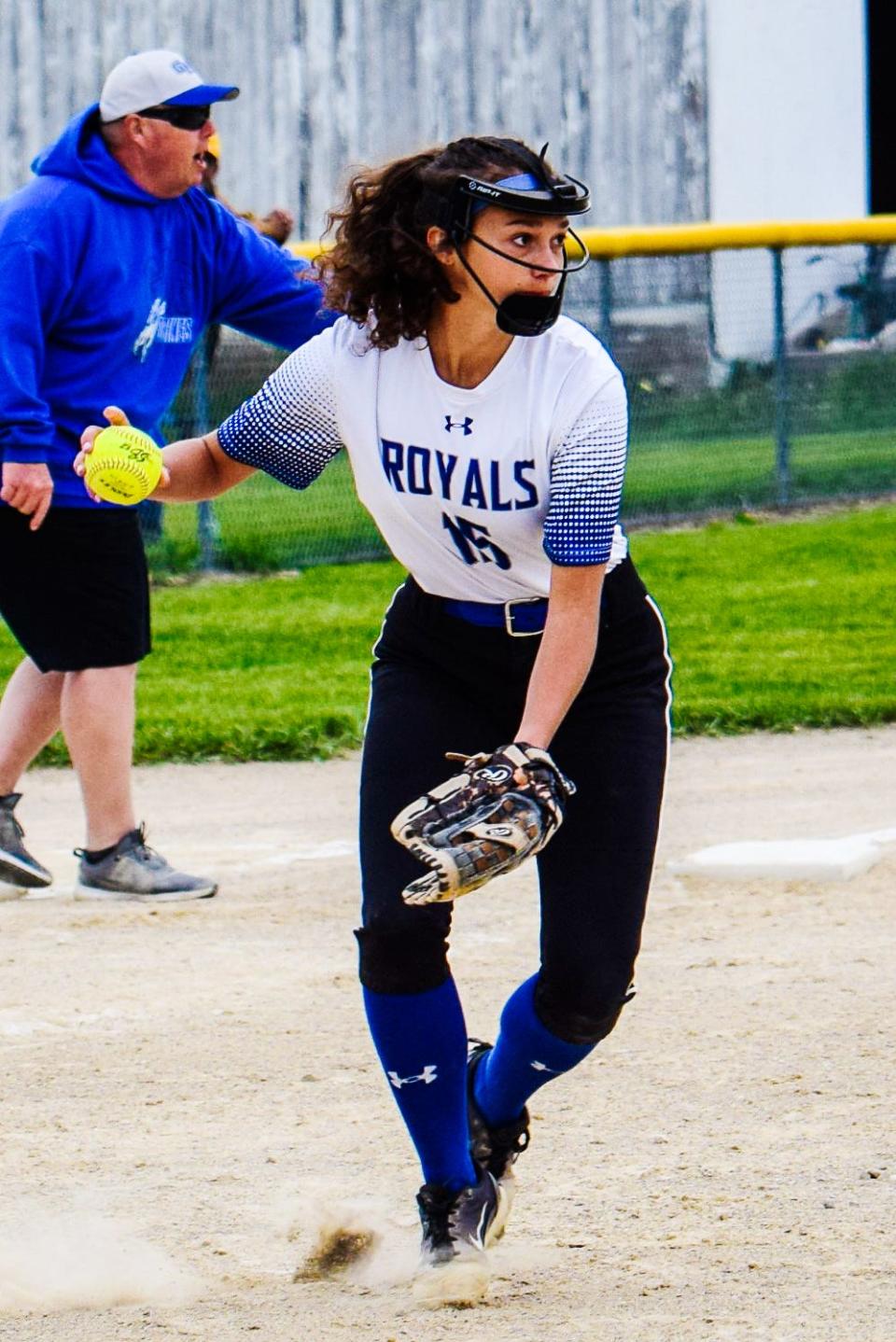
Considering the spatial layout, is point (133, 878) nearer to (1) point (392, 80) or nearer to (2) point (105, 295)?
(2) point (105, 295)

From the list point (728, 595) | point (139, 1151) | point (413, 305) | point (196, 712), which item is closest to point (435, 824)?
point (413, 305)

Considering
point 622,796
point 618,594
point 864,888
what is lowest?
point 864,888

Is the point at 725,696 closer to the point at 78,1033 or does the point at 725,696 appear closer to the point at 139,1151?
the point at 78,1033

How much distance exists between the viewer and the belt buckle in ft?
11.2

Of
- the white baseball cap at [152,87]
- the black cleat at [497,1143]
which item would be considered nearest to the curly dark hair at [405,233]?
the black cleat at [497,1143]

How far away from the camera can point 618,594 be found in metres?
3.51

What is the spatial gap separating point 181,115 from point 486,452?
246 centimetres

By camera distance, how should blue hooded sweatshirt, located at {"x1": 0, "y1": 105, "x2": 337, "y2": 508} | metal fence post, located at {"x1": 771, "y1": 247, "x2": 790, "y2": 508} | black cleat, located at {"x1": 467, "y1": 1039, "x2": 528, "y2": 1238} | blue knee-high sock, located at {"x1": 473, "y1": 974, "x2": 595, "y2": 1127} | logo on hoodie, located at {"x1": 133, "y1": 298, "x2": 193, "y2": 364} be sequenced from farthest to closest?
metal fence post, located at {"x1": 771, "y1": 247, "x2": 790, "y2": 508} → logo on hoodie, located at {"x1": 133, "y1": 298, "x2": 193, "y2": 364} → blue hooded sweatshirt, located at {"x1": 0, "y1": 105, "x2": 337, "y2": 508} → black cleat, located at {"x1": 467, "y1": 1039, "x2": 528, "y2": 1238} → blue knee-high sock, located at {"x1": 473, "y1": 974, "x2": 595, "y2": 1127}

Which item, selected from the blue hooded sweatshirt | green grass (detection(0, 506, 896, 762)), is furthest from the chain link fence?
the blue hooded sweatshirt

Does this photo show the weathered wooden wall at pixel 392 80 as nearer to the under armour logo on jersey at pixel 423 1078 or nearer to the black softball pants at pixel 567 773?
the black softball pants at pixel 567 773

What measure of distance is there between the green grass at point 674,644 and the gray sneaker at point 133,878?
1868mm

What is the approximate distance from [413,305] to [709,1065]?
1.83 m

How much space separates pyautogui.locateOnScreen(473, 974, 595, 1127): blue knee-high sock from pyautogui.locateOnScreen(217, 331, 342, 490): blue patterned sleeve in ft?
3.22

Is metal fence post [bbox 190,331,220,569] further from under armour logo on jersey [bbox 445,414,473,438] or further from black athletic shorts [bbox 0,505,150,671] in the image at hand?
under armour logo on jersey [bbox 445,414,473,438]
